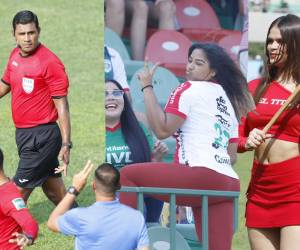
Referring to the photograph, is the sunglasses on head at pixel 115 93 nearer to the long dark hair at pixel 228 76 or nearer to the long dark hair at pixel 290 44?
the long dark hair at pixel 228 76

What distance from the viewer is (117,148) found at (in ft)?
22.0

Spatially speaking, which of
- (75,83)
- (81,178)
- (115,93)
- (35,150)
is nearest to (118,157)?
(115,93)

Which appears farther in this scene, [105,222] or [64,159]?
[64,159]

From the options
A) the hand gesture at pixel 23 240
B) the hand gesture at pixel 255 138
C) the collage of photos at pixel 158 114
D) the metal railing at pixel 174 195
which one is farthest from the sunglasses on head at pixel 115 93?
the hand gesture at pixel 255 138

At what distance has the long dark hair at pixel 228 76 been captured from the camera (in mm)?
6535

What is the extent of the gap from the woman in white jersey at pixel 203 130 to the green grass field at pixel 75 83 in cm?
73

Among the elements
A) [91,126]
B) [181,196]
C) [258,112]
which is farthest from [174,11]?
[91,126]

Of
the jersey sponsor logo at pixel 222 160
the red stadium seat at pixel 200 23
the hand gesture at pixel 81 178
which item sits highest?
the red stadium seat at pixel 200 23

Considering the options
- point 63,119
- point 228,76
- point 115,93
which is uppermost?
point 228,76

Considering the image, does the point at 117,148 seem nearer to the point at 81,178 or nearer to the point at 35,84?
the point at 35,84

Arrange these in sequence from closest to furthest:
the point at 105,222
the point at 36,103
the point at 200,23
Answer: the point at 105,222
the point at 36,103
the point at 200,23

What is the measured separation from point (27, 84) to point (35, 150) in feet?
1.64

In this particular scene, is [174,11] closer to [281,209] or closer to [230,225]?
[230,225]

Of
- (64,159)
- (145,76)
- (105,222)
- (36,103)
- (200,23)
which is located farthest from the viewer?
Result: (200,23)
